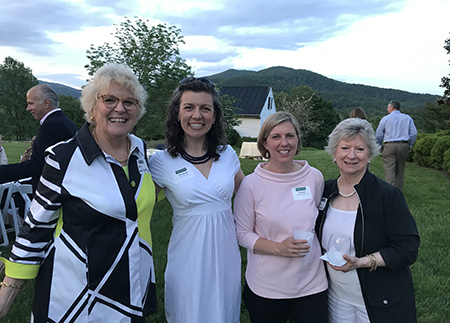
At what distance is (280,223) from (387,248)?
2.26ft

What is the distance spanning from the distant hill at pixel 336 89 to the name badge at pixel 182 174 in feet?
202

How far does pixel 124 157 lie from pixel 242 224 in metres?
0.97

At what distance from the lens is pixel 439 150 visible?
468 inches

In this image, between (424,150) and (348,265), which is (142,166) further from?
(424,150)

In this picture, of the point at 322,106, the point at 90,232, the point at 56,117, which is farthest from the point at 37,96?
the point at 322,106

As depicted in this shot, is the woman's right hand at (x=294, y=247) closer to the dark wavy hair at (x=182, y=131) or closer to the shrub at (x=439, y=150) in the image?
the dark wavy hair at (x=182, y=131)

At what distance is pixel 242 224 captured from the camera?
7.45ft

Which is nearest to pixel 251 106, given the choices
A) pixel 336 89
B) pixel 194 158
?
pixel 194 158

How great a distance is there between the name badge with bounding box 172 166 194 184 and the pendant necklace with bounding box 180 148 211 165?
91 mm

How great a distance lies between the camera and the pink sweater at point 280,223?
6.92 feet

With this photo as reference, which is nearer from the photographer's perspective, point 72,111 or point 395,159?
point 395,159

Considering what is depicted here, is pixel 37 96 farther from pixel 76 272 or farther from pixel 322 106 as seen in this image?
pixel 322 106

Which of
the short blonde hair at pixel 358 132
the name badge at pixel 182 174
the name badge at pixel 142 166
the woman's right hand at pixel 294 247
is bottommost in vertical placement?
the woman's right hand at pixel 294 247

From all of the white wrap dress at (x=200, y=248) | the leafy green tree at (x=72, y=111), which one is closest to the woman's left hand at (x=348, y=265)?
the white wrap dress at (x=200, y=248)
